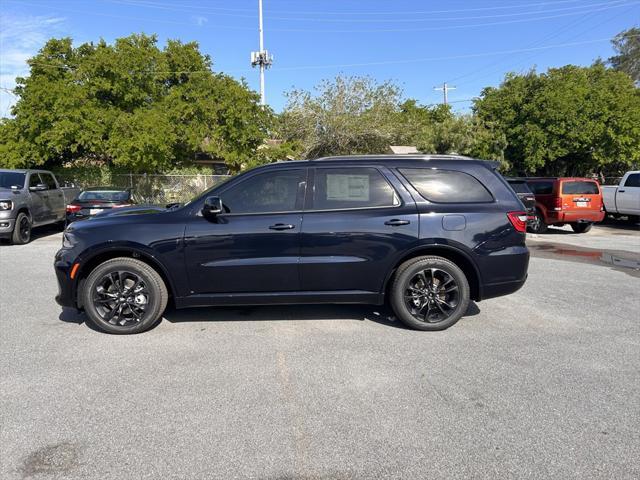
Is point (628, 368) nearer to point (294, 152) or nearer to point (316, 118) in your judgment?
point (294, 152)

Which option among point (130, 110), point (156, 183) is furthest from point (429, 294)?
point (130, 110)

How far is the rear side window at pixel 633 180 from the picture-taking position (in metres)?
15.3

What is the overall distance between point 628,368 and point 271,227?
341 centimetres

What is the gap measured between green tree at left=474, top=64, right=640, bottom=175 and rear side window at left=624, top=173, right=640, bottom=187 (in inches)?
398

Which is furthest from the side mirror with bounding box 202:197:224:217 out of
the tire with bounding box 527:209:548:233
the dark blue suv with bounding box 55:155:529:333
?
the tire with bounding box 527:209:548:233

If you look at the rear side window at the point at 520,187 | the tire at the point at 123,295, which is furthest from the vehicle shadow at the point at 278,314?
the rear side window at the point at 520,187

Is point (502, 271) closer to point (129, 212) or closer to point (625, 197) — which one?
point (129, 212)

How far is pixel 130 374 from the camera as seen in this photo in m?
3.96

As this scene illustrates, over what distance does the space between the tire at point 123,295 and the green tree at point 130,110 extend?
608 inches

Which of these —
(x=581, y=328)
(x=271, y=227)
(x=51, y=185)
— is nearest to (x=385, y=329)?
(x=271, y=227)

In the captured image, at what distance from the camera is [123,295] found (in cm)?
489

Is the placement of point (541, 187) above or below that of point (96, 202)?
above

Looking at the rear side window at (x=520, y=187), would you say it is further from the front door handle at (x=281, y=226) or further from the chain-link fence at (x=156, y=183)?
the chain-link fence at (x=156, y=183)

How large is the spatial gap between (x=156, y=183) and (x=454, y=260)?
19.2m
